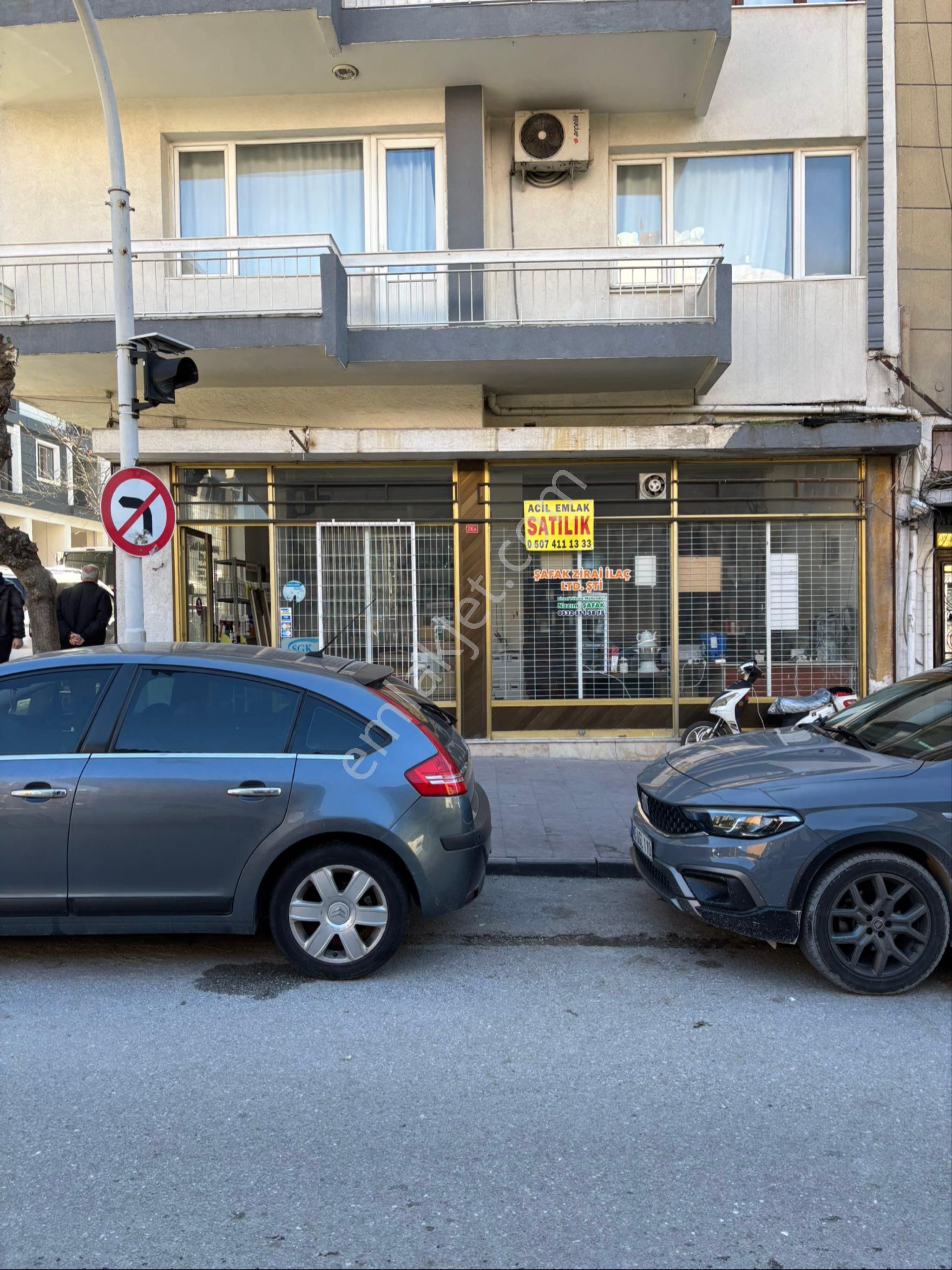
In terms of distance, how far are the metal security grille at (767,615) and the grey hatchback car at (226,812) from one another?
6.34m

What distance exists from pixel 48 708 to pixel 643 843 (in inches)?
126

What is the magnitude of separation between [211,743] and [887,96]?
10.3 m

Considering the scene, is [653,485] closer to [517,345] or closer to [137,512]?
[517,345]

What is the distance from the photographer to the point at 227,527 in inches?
401

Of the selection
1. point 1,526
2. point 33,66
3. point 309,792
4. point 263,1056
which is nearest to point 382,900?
point 309,792

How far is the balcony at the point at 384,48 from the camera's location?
855cm

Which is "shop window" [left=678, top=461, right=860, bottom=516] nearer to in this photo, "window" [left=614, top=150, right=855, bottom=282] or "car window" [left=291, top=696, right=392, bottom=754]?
"window" [left=614, top=150, right=855, bottom=282]

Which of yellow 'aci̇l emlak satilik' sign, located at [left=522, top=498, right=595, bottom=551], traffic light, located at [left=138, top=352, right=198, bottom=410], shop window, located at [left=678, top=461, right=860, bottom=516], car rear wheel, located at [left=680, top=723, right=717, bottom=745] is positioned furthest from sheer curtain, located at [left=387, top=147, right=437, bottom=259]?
car rear wheel, located at [left=680, top=723, right=717, bottom=745]

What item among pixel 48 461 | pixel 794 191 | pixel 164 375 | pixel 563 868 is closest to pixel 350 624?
pixel 164 375

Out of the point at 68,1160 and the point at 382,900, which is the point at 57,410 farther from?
the point at 68,1160

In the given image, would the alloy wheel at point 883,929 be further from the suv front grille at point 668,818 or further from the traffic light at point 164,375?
the traffic light at point 164,375

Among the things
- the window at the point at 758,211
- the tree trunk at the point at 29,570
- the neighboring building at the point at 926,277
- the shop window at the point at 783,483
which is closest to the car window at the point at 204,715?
the tree trunk at the point at 29,570

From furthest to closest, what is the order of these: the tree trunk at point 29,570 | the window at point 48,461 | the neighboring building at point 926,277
Answer: the window at point 48,461, the neighboring building at point 926,277, the tree trunk at point 29,570

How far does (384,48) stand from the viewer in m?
8.89
